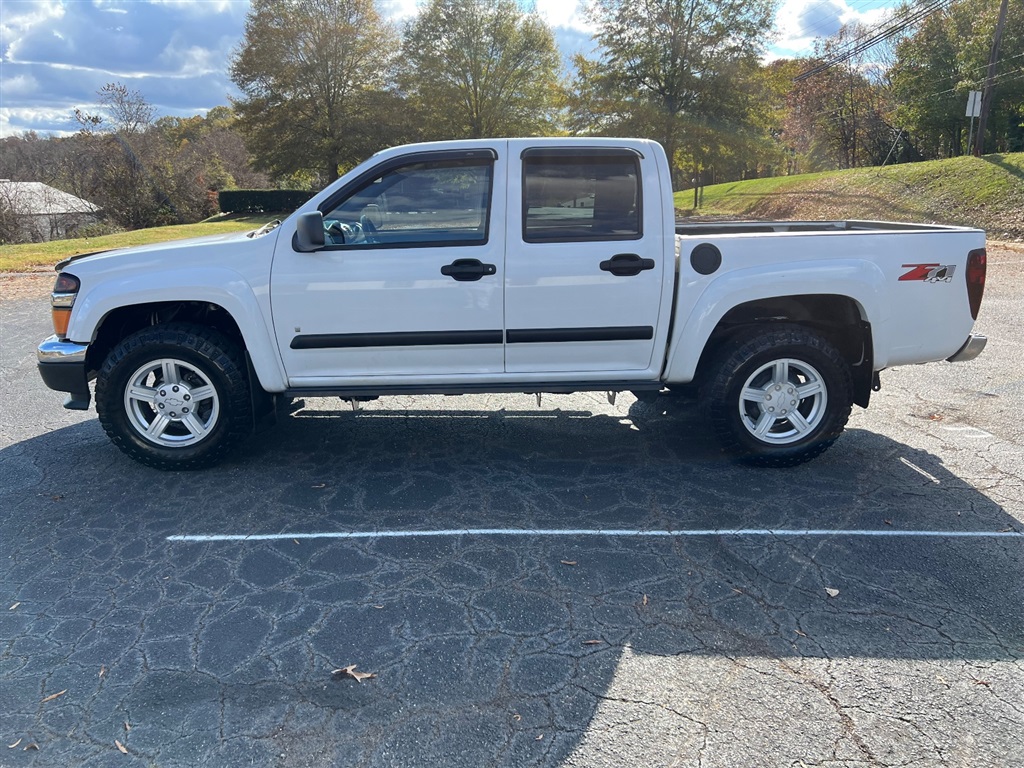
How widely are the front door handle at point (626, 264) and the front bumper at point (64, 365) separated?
325 cm

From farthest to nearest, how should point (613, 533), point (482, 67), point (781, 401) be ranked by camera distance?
point (482, 67) → point (781, 401) → point (613, 533)

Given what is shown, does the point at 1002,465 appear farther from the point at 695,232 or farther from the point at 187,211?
the point at 187,211

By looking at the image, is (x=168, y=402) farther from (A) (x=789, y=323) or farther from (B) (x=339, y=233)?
(A) (x=789, y=323)

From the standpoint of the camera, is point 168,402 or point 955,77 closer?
point 168,402

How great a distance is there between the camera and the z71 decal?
14.3 feet

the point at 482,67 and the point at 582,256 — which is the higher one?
the point at 482,67

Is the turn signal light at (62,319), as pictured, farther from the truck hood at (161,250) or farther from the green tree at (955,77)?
the green tree at (955,77)

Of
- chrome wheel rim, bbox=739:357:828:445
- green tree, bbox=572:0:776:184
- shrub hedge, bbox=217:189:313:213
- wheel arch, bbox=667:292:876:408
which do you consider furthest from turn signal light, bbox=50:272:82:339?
shrub hedge, bbox=217:189:313:213

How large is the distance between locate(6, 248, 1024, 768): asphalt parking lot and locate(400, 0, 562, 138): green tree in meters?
31.0

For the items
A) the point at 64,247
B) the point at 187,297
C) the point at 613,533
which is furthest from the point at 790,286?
the point at 64,247

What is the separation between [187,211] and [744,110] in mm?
26877

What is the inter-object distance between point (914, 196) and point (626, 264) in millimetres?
23873

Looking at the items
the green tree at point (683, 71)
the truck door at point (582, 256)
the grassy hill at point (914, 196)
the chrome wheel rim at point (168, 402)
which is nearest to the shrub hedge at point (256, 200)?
the green tree at point (683, 71)

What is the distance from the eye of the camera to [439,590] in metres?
3.31
